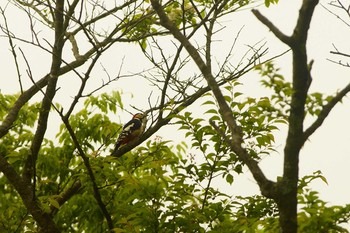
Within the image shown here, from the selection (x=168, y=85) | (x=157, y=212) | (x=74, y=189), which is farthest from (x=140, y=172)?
(x=157, y=212)

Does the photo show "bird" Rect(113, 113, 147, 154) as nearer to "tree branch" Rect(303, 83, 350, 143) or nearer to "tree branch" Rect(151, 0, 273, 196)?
"tree branch" Rect(151, 0, 273, 196)

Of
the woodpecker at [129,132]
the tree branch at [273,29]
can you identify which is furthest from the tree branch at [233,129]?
the woodpecker at [129,132]

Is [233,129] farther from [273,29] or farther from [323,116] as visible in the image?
[273,29]

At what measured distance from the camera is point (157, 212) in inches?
168

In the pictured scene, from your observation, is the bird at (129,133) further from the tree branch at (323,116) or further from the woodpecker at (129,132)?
the tree branch at (323,116)

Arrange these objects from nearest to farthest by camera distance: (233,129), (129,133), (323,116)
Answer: (323,116) < (233,129) < (129,133)

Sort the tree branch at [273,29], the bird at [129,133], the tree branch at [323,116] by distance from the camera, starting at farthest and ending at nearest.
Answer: the bird at [129,133], the tree branch at [323,116], the tree branch at [273,29]

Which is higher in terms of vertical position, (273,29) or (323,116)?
(273,29)

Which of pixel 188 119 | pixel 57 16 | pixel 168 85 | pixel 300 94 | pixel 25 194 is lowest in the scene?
pixel 300 94

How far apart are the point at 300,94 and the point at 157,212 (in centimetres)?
232

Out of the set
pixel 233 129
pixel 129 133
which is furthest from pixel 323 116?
pixel 129 133

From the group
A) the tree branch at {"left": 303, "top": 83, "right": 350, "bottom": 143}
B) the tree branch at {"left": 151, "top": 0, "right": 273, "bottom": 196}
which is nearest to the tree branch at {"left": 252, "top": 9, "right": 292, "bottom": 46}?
the tree branch at {"left": 303, "top": 83, "right": 350, "bottom": 143}

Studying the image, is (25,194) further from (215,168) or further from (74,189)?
(215,168)

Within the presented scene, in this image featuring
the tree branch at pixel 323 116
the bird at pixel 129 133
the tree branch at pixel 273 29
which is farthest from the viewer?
the bird at pixel 129 133
